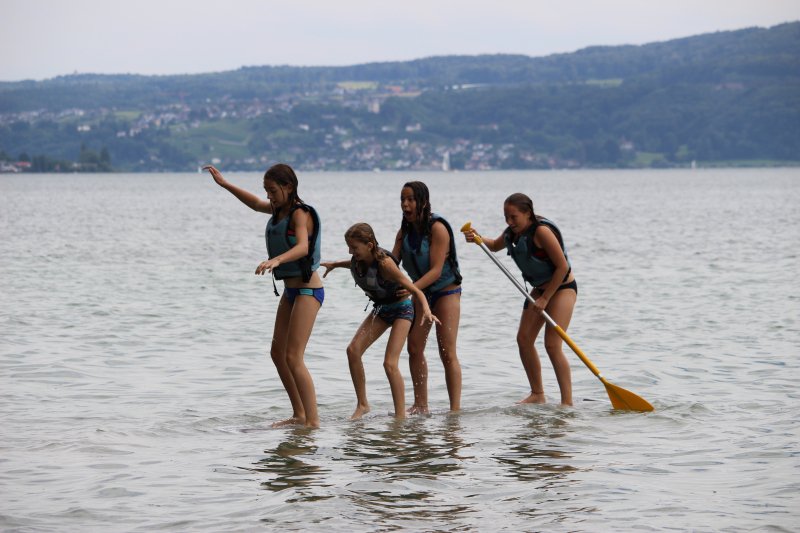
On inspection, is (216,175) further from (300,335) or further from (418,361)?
(418,361)

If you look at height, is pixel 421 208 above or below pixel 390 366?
above

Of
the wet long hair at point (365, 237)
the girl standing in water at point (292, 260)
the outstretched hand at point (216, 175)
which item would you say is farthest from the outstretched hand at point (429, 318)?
the outstretched hand at point (216, 175)

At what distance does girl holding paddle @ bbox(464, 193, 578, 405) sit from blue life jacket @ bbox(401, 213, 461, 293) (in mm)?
469

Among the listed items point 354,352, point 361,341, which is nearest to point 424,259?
point 361,341

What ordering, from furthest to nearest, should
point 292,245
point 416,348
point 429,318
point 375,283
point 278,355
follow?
point 416,348, point 278,355, point 375,283, point 429,318, point 292,245

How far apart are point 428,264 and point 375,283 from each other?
0.60 meters

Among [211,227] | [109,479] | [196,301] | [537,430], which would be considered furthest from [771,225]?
[109,479]

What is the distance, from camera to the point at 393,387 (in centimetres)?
1045

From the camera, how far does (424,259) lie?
33.5ft

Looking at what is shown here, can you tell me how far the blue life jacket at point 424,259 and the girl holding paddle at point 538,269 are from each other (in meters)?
0.47

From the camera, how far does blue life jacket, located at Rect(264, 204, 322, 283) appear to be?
9453 mm

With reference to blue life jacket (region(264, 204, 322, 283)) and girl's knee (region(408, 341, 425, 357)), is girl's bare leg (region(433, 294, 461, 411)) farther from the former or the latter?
blue life jacket (region(264, 204, 322, 283))

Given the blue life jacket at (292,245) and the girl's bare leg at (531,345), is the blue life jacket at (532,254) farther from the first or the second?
the blue life jacket at (292,245)

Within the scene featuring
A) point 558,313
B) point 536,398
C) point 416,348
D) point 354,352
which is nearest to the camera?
point 354,352
